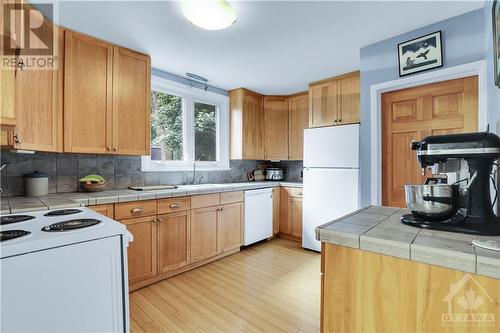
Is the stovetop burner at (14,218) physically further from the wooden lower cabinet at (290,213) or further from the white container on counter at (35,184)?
the wooden lower cabinet at (290,213)

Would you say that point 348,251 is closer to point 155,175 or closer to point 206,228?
point 206,228

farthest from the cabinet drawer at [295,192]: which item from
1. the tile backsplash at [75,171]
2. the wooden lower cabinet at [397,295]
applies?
the wooden lower cabinet at [397,295]

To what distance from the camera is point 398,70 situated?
2252 mm

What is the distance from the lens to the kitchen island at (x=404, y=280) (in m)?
0.68

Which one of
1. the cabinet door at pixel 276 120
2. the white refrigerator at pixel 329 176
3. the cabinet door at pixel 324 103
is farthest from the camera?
the cabinet door at pixel 276 120

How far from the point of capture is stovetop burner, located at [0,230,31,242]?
3.31ft

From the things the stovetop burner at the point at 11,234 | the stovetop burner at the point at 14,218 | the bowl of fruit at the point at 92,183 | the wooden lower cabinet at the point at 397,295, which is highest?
the bowl of fruit at the point at 92,183

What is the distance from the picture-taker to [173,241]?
248 centimetres

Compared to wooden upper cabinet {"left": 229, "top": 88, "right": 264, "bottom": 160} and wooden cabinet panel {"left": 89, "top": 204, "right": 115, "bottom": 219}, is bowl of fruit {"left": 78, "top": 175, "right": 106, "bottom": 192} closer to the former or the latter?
wooden cabinet panel {"left": 89, "top": 204, "right": 115, "bottom": 219}

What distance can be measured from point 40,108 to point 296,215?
314cm

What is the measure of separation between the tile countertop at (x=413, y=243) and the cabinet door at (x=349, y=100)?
6.99 ft

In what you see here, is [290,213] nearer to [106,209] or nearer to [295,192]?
[295,192]

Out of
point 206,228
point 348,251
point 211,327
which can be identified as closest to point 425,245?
point 348,251

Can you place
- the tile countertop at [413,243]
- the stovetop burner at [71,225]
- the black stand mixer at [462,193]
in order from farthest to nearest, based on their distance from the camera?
the stovetop burner at [71,225], the black stand mixer at [462,193], the tile countertop at [413,243]
